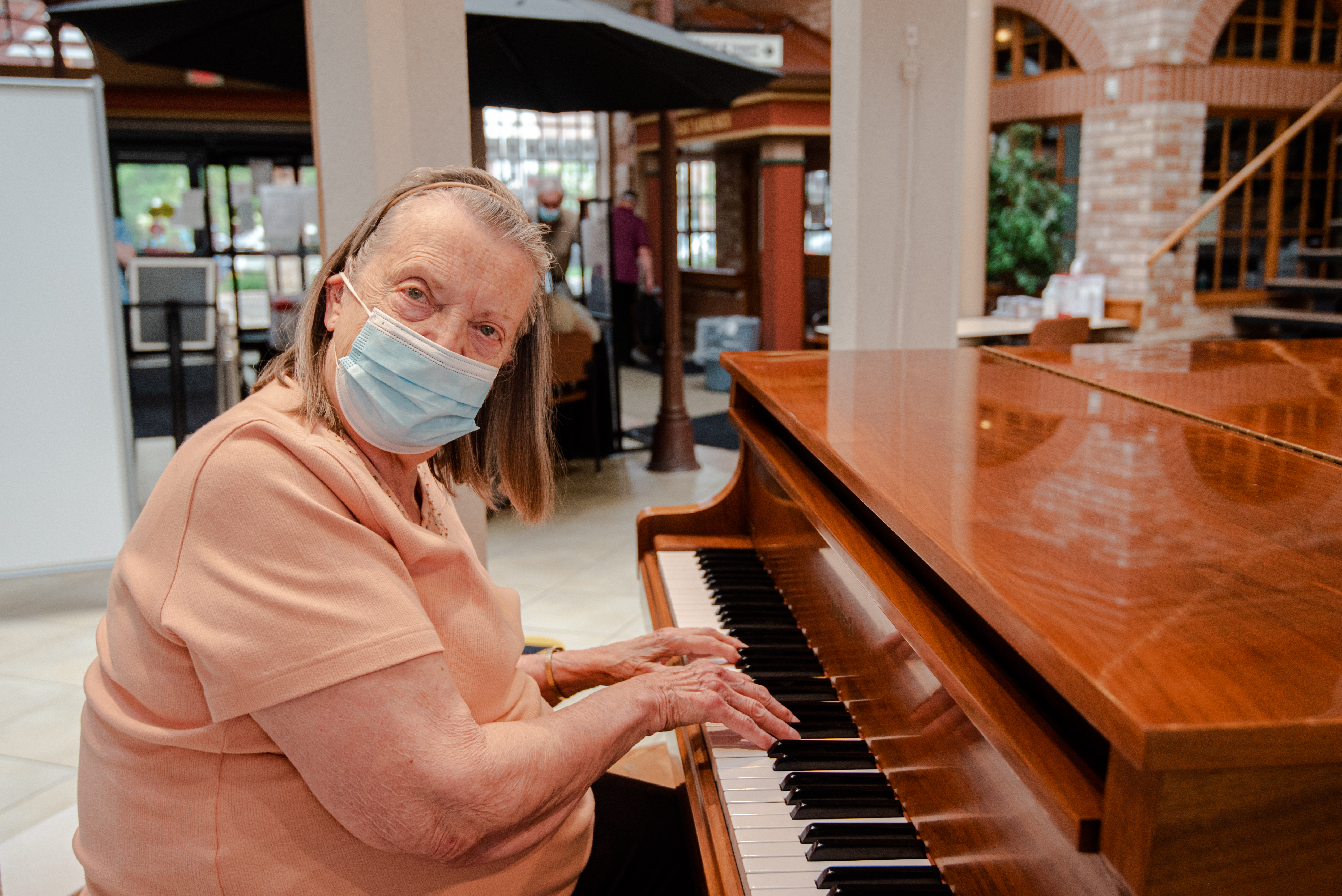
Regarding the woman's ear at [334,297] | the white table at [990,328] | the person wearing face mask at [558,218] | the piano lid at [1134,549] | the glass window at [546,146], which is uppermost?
the glass window at [546,146]

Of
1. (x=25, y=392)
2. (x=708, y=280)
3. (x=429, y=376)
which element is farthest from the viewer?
(x=708, y=280)

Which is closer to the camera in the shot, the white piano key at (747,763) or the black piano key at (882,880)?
the black piano key at (882,880)

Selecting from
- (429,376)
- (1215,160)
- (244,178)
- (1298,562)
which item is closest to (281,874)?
(429,376)

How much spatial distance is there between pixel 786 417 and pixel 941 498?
594 millimetres

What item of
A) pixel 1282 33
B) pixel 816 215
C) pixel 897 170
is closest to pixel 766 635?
pixel 897 170

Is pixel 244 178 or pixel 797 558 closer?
pixel 797 558

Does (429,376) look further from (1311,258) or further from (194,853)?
(1311,258)

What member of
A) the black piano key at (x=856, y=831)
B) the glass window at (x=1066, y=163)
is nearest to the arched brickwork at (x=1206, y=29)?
the glass window at (x=1066, y=163)

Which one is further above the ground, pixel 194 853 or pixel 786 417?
pixel 786 417

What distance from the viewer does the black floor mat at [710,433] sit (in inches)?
293

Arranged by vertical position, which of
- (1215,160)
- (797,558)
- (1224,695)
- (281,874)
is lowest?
(281,874)

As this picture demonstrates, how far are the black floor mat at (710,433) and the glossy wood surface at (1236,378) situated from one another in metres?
4.39

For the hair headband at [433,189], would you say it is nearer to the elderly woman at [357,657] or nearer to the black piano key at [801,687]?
the elderly woman at [357,657]

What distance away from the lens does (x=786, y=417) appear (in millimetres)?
1772
